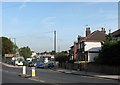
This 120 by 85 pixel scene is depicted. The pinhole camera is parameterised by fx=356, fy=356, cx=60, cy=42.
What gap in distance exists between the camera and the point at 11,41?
144125 mm

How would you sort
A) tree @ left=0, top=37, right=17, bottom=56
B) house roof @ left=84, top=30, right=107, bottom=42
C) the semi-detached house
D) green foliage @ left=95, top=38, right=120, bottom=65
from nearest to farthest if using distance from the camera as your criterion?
green foliage @ left=95, top=38, right=120, bottom=65 < the semi-detached house < house roof @ left=84, top=30, right=107, bottom=42 < tree @ left=0, top=37, right=17, bottom=56

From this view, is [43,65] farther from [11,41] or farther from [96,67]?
[11,41]

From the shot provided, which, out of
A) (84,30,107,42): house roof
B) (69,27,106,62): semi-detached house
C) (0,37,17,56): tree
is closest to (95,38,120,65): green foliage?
(69,27,106,62): semi-detached house

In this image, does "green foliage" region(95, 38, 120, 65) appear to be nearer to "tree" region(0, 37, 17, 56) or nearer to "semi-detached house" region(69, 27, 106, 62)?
"semi-detached house" region(69, 27, 106, 62)

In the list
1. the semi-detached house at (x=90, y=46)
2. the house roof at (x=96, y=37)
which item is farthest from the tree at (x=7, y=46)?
the house roof at (x=96, y=37)

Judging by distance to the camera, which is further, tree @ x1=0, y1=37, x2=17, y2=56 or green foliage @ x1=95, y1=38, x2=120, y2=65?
tree @ x1=0, y1=37, x2=17, y2=56

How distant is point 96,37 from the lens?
3356 inches

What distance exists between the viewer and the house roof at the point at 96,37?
84.1 meters

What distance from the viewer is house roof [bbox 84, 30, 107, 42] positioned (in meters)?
84.1

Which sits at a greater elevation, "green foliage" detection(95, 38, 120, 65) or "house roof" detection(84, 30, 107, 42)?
"house roof" detection(84, 30, 107, 42)

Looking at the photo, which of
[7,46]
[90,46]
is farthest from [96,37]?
[7,46]

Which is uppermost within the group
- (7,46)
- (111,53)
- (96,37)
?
(7,46)

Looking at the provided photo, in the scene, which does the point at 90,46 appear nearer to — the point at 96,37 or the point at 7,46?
the point at 96,37

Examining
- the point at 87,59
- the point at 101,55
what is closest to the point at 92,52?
the point at 87,59
